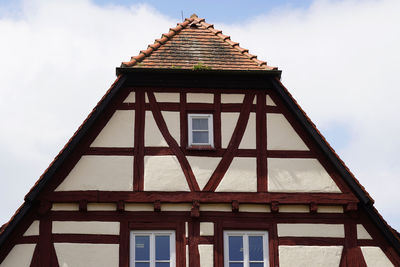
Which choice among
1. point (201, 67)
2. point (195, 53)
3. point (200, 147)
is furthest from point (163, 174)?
point (195, 53)

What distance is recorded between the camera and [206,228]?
1609 cm

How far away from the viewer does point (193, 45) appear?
18.1 meters

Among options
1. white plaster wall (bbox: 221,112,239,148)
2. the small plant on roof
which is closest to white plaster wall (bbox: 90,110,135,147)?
the small plant on roof

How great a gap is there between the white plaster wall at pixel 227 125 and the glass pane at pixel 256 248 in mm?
1943

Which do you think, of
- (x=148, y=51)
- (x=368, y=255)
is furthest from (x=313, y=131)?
(x=148, y=51)

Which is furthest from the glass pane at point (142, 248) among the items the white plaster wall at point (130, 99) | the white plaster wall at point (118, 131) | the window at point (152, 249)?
the white plaster wall at point (130, 99)

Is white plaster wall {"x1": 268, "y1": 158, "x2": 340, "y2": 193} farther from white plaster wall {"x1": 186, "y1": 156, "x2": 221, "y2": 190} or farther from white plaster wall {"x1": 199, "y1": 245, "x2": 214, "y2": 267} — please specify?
white plaster wall {"x1": 199, "y1": 245, "x2": 214, "y2": 267}

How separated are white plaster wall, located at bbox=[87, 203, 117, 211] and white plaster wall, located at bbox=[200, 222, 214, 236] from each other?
1.70 meters

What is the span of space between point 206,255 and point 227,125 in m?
2.72

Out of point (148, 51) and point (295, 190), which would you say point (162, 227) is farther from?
point (148, 51)

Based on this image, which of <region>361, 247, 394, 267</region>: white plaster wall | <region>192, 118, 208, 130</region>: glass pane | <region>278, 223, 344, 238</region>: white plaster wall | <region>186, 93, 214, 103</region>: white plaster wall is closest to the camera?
<region>361, 247, 394, 267</region>: white plaster wall

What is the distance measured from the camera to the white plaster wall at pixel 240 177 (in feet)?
53.8

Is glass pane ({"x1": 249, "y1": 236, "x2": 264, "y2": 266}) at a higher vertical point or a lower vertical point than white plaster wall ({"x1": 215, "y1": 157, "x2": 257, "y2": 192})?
lower

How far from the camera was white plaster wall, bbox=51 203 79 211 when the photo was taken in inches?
630
